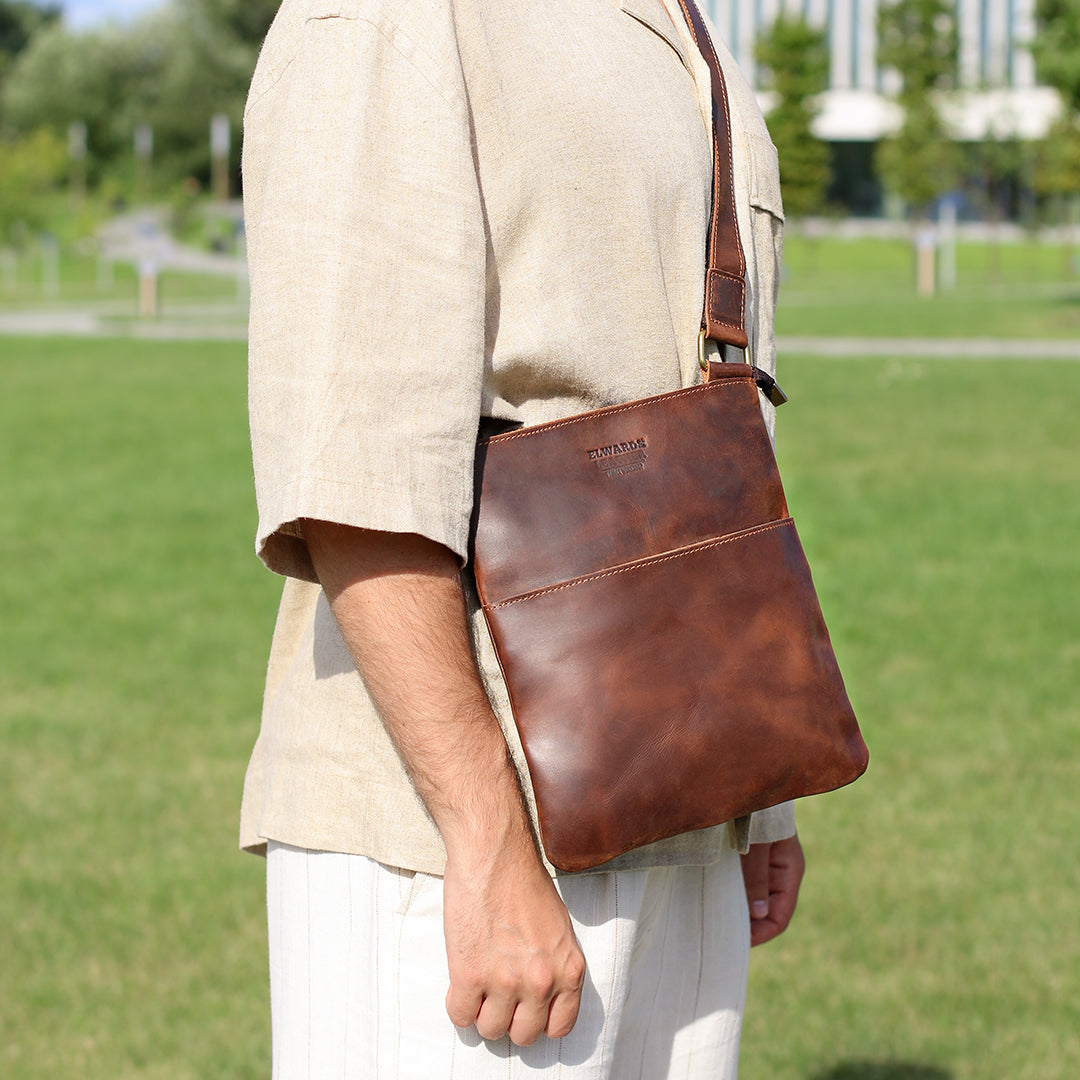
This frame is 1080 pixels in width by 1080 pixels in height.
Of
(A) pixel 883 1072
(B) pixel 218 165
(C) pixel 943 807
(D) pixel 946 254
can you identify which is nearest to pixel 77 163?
(B) pixel 218 165

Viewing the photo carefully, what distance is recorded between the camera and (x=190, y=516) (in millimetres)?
9547

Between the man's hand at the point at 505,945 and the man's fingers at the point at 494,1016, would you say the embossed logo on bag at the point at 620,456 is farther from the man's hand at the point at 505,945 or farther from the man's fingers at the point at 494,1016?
the man's fingers at the point at 494,1016

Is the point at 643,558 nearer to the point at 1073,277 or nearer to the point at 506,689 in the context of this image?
the point at 506,689

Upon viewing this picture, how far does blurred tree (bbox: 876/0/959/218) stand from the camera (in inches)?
1587

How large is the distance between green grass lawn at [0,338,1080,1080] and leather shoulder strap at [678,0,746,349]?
225 centimetres

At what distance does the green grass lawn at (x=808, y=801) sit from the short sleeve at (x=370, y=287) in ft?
7.84

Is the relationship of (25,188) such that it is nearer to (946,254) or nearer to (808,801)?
(946,254)

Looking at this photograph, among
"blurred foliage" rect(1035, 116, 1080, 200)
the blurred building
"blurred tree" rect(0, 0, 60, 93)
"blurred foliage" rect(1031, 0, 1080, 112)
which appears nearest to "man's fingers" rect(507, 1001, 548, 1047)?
"blurred foliage" rect(1031, 0, 1080, 112)

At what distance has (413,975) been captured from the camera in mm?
1408

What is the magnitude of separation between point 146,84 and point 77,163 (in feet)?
32.4

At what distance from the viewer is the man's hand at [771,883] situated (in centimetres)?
193

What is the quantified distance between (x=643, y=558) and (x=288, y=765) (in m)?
0.42

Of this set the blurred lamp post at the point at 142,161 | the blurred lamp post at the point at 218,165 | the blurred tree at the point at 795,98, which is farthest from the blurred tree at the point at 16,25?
the blurred tree at the point at 795,98

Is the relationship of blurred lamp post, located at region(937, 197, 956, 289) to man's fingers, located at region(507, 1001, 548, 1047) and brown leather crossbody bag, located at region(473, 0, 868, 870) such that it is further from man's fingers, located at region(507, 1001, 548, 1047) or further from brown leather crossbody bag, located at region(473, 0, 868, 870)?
man's fingers, located at region(507, 1001, 548, 1047)
